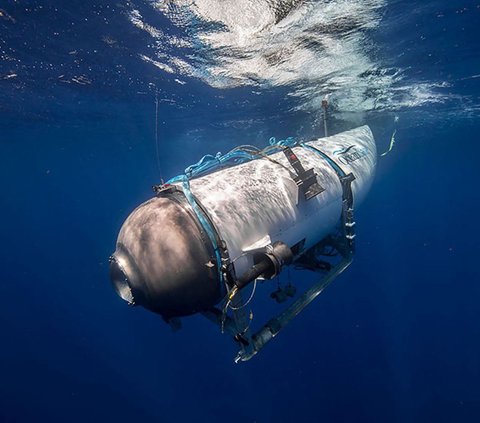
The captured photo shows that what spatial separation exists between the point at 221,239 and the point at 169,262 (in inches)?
23.8

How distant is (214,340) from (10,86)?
17.2 metres

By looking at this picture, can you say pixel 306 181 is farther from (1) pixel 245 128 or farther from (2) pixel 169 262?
(1) pixel 245 128

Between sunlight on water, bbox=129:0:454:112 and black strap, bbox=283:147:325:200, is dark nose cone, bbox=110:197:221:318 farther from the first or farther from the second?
sunlight on water, bbox=129:0:454:112

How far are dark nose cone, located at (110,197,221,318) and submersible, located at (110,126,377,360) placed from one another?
0.4 inches

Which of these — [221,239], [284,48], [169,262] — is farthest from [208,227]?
[284,48]

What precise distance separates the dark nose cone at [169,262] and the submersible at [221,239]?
0.01m

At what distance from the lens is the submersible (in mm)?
3154

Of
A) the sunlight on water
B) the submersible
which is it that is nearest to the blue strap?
the submersible

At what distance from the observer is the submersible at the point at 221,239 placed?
315 centimetres

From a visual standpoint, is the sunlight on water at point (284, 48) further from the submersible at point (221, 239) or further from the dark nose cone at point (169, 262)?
the dark nose cone at point (169, 262)

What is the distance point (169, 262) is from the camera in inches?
124

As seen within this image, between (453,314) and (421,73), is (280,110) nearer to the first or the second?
(421,73)

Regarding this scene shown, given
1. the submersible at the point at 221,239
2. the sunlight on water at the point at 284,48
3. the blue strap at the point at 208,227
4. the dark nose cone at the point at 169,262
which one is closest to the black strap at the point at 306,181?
the submersible at the point at 221,239

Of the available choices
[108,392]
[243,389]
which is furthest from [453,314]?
[108,392]
